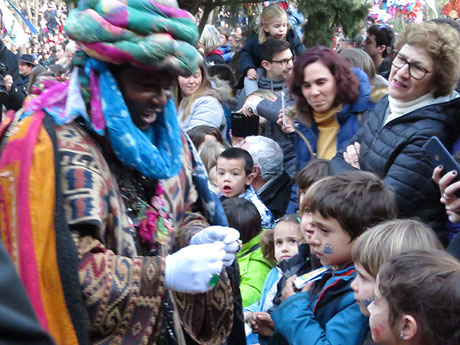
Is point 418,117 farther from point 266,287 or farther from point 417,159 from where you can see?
point 266,287

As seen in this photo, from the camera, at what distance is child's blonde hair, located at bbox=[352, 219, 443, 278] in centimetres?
264

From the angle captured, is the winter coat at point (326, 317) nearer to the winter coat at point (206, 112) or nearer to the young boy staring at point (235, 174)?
the young boy staring at point (235, 174)

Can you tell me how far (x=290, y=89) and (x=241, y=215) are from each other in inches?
34.5

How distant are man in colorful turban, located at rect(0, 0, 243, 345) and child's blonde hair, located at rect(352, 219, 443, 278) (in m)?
0.48

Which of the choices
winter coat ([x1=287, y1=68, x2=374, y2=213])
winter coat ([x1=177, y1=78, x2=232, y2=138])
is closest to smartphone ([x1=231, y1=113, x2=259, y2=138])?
winter coat ([x1=177, y1=78, x2=232, y2=138])

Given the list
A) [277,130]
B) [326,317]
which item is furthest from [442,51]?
[277,130]

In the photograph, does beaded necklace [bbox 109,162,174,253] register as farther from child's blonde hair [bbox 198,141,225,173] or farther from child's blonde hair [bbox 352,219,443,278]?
child's blonde hair [bbox 198,141,225,173]

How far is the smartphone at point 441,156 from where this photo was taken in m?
2.92

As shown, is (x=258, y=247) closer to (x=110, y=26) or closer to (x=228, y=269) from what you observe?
(x=228, y=269)

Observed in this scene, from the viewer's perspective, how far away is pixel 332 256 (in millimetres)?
3059

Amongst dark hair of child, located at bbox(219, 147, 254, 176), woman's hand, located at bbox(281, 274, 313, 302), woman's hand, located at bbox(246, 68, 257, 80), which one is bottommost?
dark hair of child, located at bbox(219, 147, 254, 176)

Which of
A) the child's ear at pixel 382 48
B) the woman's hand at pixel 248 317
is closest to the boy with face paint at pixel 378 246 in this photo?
the woman's hand at pixel 248 317

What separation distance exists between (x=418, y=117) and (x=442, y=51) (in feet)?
1.14

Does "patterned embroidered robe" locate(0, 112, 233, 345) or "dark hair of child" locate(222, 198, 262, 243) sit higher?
"patterned embroidered robe" locate(0, 112, 233, 345)
